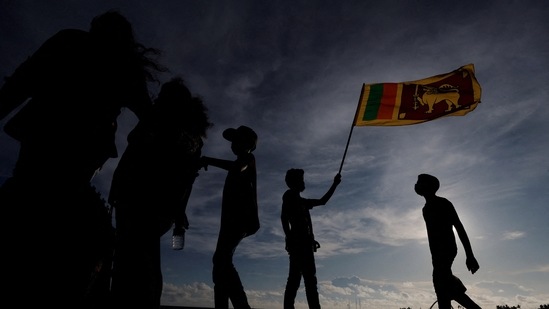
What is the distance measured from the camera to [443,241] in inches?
211

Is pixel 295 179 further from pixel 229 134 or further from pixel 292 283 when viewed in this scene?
pixel 229 134

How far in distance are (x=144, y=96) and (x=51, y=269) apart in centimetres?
107

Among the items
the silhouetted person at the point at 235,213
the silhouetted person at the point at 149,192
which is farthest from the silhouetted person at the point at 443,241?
the silhouetted person at the point at 149,192

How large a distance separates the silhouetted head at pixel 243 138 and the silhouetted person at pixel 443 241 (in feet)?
11.6

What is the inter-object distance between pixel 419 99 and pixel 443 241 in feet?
12.8

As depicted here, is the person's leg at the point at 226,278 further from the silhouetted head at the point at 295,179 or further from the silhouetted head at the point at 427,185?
the silhouetted head at the point at 427,185

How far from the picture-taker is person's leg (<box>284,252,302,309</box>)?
17.1 ft

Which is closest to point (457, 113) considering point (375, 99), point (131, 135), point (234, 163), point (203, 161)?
point (375, 99)

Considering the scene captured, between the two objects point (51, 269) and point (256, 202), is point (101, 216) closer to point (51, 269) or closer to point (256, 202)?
point (51, 269)

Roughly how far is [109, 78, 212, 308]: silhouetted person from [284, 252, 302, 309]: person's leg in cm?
354

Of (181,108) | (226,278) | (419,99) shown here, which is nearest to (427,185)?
(419,99)

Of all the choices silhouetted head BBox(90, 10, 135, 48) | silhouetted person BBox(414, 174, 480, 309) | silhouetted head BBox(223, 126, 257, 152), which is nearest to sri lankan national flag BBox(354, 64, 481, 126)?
silhouetted person BBox(414, 174, 480, 309)

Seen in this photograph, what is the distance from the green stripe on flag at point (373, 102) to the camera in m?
8.23

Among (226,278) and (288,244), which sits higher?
(288,244)
